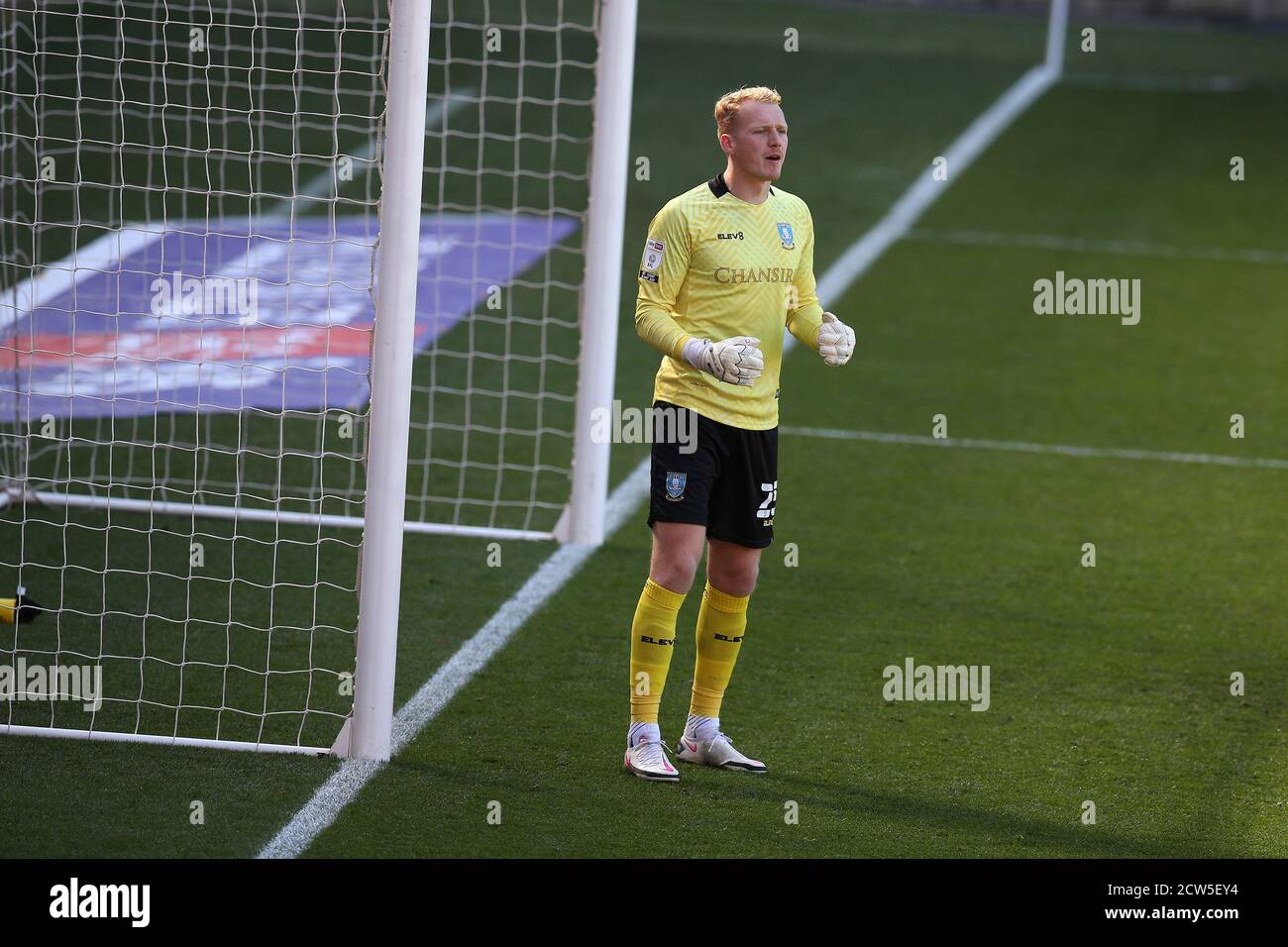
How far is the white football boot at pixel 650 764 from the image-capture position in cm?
541

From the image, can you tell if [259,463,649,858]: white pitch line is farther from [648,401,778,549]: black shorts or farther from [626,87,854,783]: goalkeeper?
[648,401,778,549]: black shorts

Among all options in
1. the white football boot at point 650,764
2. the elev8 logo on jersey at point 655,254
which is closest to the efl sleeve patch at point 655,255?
the elev8 logo on jersey at point 655,254

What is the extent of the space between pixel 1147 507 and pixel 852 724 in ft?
10.4

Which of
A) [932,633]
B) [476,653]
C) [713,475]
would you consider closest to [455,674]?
[476,653]

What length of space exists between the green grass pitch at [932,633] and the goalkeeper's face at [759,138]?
1820mm

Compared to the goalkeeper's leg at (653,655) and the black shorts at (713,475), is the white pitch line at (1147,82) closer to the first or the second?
the black shorts at (713,475)

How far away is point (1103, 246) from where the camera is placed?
14.4 meters

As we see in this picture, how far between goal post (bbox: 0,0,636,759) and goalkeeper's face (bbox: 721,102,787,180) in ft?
3.00

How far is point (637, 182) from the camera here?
1556 centimetres

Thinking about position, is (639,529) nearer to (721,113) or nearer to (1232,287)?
(721,113)

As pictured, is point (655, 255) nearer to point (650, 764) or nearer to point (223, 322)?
point (650, 764)

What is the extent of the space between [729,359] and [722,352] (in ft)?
0.09

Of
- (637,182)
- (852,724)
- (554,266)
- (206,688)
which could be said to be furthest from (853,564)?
(637,182)

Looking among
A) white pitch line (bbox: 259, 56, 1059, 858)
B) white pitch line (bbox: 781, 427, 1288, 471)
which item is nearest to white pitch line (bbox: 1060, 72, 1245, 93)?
white pitch line (bbox: 259, 56, 1059, 858)
